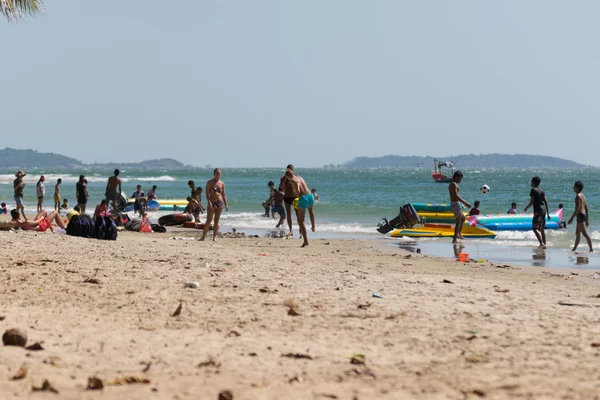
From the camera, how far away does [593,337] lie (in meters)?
6.07

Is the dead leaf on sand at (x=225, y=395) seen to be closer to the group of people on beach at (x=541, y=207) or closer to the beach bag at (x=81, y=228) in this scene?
the beach bag at (x=81, y=228)

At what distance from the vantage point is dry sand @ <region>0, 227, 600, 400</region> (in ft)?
15.9

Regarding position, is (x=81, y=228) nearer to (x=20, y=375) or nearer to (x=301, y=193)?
(x=301, y=193)

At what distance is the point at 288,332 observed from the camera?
6121mm

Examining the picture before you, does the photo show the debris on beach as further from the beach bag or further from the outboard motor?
the outboard motor

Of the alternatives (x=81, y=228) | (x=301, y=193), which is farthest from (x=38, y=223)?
(x=301, y=193)

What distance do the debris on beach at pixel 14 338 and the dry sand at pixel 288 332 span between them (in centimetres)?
6

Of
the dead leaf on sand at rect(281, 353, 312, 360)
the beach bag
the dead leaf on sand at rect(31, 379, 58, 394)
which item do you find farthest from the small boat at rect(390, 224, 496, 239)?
the dead leaf on sand at rect(31, 379, 58, 394)

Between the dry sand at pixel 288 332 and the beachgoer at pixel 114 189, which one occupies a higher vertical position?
the beachgoer at pixel 114 189

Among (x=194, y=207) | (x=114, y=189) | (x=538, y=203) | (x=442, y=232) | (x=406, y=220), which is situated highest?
(x=538, y=203)

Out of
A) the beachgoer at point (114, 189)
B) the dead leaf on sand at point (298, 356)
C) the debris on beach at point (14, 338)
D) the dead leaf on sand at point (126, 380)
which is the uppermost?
the beachgoer at point (114, 189)

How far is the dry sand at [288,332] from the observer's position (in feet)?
15.9

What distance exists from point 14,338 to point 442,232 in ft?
49.5

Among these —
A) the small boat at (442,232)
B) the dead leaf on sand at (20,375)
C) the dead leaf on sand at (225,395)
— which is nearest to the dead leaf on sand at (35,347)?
the dead leaf on sand at (20,375)
